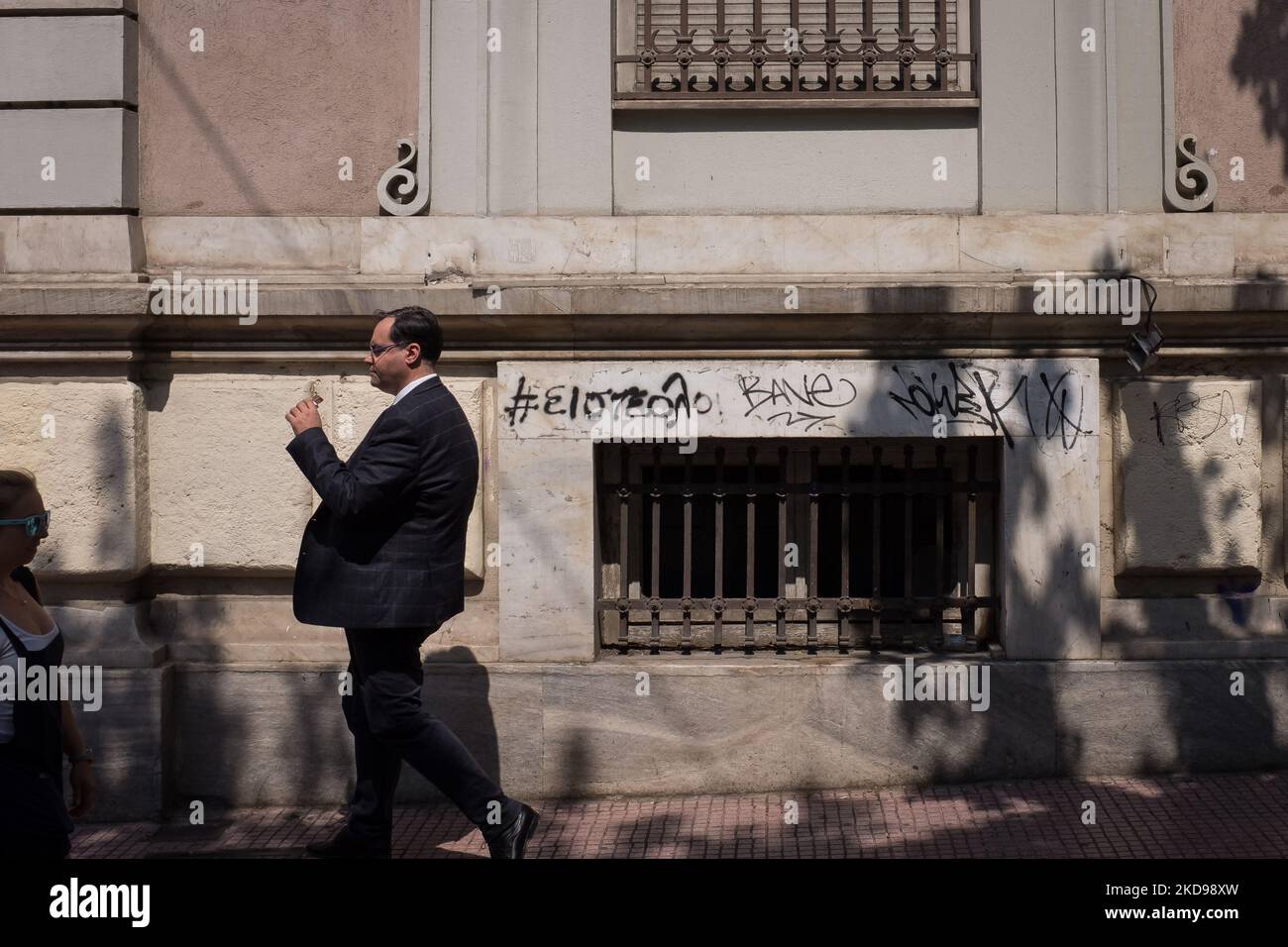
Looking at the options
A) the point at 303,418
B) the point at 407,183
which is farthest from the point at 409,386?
the point at 407,183

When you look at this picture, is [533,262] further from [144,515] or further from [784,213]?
[144,515]

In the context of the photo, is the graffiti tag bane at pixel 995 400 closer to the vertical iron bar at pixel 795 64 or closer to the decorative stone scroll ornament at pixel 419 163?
the vertical iron bar at pixel 795 64

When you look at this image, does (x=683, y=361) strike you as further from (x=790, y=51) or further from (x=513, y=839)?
(x=513, y=839)

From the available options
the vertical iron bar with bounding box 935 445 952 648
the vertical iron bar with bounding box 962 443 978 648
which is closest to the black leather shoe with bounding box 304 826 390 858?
the vertical iron bar with bounding box 935 445 952 648

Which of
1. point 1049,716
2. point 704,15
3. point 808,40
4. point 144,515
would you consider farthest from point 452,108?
point 1049,716

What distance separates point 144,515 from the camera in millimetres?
6746

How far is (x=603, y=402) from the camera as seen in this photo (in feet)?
22.0

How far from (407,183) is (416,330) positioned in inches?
68.6

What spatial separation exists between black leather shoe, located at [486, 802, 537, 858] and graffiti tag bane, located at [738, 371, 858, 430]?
2.36m

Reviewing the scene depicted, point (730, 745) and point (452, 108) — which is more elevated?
point (452, 108)

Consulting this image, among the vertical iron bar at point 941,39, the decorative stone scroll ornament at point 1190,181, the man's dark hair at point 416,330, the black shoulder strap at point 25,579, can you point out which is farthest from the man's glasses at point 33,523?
the decorative stone scroll ornament at point 1190,181
